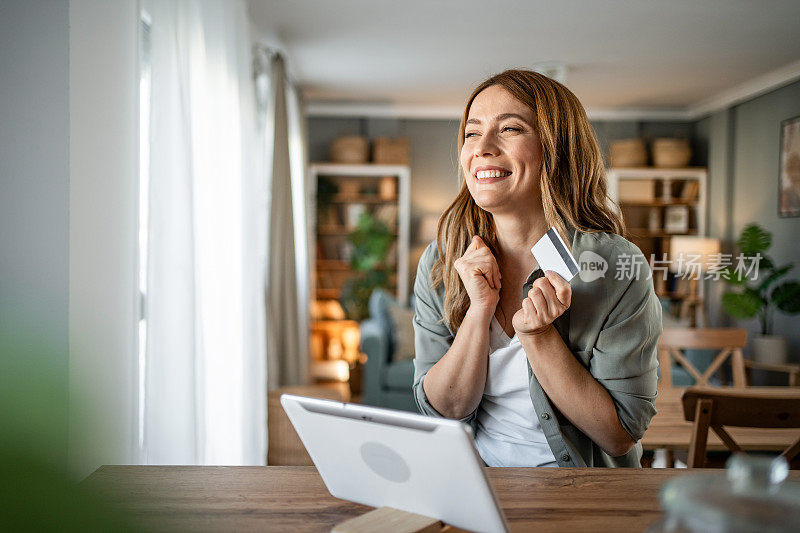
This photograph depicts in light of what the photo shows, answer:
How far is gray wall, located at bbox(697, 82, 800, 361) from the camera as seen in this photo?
4727 mm

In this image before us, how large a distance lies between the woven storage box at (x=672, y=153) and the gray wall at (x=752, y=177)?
211mm

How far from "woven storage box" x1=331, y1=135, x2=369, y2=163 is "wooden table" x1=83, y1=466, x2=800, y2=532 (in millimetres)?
5506

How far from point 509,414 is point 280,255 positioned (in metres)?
3.20

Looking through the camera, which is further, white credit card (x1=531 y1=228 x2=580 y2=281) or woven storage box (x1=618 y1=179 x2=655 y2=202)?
woven storage box (x1=618 y1=179 x2=655 y2=202)

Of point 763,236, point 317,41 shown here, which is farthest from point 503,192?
point 763,236

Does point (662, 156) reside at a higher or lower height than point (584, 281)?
higher

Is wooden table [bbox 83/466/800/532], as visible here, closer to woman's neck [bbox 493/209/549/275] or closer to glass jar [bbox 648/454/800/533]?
glass jar [bbox 648/454/800/533]

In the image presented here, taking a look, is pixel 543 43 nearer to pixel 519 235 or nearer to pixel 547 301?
pixel 519 235

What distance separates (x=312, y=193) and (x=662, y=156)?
338 centimetres

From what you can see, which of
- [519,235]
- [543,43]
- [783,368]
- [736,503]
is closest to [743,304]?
[783,368]

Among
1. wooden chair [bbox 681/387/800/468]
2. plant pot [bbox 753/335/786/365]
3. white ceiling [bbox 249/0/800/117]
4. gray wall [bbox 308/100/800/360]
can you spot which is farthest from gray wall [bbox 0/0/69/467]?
plant pot [bbox 753/335/786/365]

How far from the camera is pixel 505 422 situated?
1343mm

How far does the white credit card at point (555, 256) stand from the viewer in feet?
3.75

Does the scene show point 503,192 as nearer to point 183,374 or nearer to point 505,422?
point 505,422
